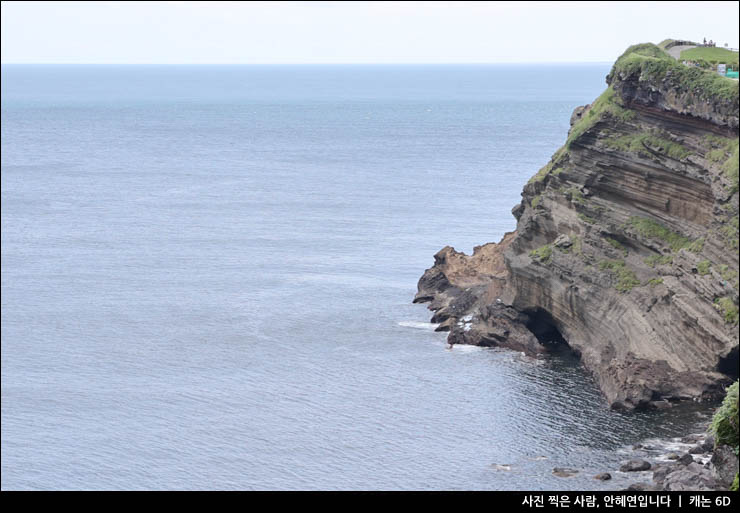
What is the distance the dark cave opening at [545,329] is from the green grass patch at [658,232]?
1143 cm

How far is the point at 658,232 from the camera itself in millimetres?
76000

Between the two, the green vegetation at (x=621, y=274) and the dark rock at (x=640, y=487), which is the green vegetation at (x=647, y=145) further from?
the dark rock at (x=640, y=487)

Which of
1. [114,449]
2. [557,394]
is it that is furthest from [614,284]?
[114,449]

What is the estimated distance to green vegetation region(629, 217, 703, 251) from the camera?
244 feet

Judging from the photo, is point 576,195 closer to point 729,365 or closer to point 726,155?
point 726,155

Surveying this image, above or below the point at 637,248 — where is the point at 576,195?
above

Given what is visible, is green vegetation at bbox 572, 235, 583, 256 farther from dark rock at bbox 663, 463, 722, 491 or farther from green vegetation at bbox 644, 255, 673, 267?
dark rock at bbox 663, 463, 722, 491

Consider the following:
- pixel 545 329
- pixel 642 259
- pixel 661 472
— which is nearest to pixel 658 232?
pixel 642 259

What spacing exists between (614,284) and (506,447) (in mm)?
16951

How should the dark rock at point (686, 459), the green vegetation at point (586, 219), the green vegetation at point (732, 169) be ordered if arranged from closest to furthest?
the dark rock at point (686, 459)
the green vegetation at point (732, 169)
the green vegetation at point (586, 219)

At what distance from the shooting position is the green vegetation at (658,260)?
7529 centimetres

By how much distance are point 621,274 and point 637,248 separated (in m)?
2.13

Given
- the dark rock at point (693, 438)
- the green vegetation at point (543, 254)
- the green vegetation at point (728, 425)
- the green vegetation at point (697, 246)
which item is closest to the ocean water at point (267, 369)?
the dark rock at point (693, 438)

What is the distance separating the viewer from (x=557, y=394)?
2958 inches
